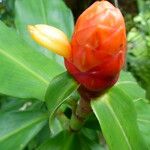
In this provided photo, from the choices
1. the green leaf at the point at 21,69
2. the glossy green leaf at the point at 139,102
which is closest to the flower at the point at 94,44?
the green leaf at the point at 21,69

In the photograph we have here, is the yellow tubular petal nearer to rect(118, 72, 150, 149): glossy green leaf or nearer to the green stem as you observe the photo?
the green stem

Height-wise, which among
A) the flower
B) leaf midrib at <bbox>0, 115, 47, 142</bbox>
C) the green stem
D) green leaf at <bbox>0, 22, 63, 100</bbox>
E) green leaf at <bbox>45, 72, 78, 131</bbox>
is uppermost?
the flower

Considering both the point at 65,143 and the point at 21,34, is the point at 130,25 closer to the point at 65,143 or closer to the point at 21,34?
the point at 21,34

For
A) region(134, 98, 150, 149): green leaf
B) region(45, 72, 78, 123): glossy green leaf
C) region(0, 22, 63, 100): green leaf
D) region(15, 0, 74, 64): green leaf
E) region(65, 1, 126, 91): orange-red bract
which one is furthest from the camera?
region(15, 0, 74, 64): green leaf

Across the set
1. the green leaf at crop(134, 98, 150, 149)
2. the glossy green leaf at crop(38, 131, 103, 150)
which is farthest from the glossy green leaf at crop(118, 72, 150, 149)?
the glossy green leaf at crop(38, 131, 103, 150)

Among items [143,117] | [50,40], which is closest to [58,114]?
[143,117]

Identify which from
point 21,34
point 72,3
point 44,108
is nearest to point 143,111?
point 44,108

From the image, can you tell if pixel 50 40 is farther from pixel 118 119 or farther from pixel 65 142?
pixel 65 142

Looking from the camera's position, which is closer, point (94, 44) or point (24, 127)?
point (94, 44)
